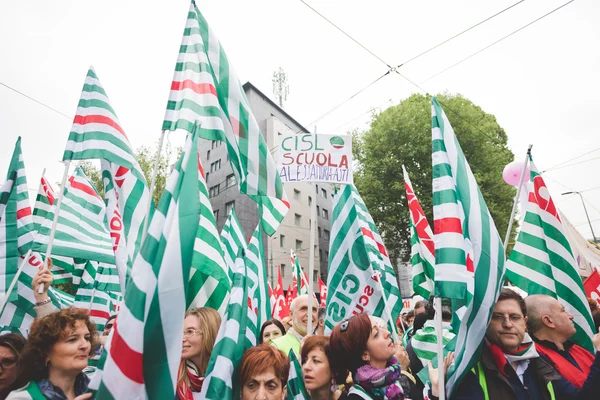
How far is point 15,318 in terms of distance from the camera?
152 inches

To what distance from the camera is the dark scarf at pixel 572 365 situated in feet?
8.45

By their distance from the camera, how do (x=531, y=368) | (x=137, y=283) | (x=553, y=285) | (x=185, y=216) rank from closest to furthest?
(x=137, y=283)
(x=185, y=216)
(x=531, y=368)
(x=553, y=285)

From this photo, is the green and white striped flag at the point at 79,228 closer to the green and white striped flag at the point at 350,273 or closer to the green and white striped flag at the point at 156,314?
the green and white striped flag at the point at 350,273

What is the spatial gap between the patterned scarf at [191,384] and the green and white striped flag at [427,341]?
2.29m

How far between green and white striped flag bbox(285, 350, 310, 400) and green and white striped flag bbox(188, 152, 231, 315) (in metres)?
1.31

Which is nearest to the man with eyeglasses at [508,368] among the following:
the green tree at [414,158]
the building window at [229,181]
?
the green tree at [414,158]

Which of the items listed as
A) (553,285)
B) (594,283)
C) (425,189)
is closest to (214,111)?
(553,285)

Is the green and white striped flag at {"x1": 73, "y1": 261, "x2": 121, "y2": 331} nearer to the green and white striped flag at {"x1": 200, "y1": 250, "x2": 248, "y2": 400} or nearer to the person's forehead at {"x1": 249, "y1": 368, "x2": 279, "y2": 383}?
the green and white striped flag at {"x1": 200, "y1": 250, "x2": 248, "y2": 400}

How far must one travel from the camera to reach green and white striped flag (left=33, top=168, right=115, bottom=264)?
473cm

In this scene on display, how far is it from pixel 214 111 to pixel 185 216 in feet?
7.90

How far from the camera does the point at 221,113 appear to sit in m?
4.16

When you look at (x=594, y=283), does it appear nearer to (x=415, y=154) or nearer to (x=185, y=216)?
(x=185, y=216)

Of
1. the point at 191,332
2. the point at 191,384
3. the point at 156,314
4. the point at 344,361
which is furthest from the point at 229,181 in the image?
the point at 156,314

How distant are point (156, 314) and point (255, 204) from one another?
27489 millimetres
